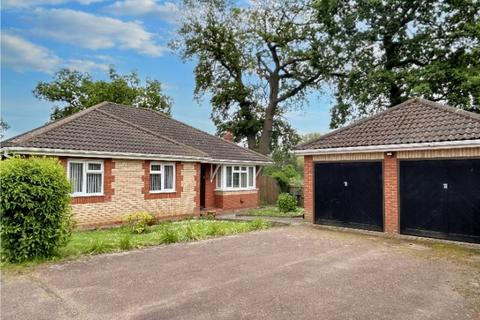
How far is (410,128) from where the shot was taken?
11250 mm

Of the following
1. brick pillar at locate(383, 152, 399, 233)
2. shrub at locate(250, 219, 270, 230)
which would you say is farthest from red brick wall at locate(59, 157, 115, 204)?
brick pillar at locate(383, 152, 399, 233)

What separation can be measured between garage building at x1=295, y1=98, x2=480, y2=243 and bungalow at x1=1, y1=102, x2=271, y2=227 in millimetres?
5767

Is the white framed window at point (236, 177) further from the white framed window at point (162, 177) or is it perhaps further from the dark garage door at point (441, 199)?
the dark garage door at point (441, 199)

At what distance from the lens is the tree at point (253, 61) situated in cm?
2852

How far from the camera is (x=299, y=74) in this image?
29.0m

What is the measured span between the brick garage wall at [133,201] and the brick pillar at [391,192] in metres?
8.57

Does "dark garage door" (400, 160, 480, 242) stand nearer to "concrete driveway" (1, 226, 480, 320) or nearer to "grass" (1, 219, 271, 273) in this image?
"concrete driveway" (1, 226, 480, 320)

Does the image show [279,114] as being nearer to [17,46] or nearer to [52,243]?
[17,46]

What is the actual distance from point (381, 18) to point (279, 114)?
11680 millimetres

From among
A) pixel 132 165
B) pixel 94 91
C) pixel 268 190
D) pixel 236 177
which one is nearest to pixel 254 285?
pixel 132 165

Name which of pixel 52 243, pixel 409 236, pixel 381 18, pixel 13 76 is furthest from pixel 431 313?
pixel 381 18

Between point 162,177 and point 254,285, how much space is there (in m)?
9.86

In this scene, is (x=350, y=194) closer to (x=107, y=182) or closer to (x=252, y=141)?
(x=107, y=182)

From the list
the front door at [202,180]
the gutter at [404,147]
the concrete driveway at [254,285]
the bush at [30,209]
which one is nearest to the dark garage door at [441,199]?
the gutter at [404,147]
